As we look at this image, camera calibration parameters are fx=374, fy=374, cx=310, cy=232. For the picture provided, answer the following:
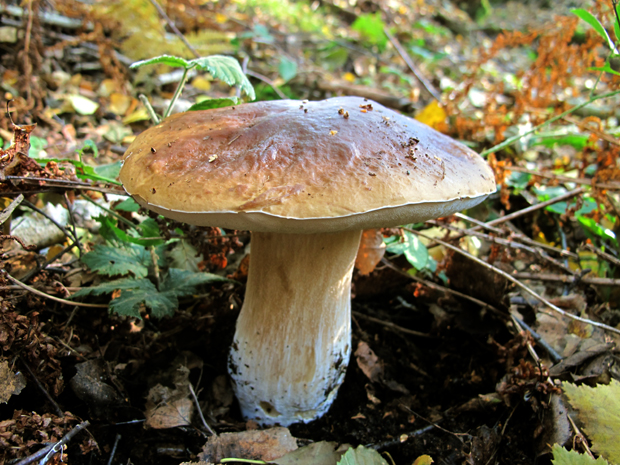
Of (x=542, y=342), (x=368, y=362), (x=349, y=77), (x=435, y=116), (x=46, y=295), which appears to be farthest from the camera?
(x=349, y=77)

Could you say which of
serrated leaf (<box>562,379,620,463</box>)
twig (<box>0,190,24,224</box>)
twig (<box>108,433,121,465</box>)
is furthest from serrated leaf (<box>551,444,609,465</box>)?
twig (<box>0,190,24,224</box>)

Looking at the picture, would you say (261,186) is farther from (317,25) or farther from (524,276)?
(317,25)

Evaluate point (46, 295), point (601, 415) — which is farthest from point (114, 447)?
point (601, 415)

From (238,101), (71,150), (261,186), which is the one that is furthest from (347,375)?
(71,150)

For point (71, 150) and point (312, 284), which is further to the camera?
point (71, 150)

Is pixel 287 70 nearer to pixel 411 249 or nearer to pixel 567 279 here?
pixel 411 249
